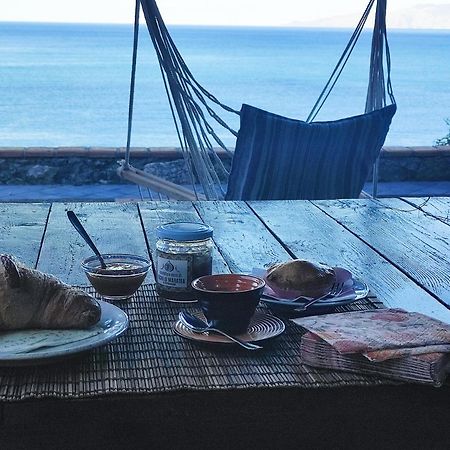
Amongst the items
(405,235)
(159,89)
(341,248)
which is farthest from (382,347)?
(159,89)

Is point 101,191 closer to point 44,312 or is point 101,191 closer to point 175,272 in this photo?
point 175,272

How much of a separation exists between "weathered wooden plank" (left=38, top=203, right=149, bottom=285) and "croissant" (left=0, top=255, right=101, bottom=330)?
0.88 feet

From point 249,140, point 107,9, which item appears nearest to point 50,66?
point 107,9

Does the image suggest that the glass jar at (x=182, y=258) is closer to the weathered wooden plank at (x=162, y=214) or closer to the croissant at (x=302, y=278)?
the croissant at (x=302, y=278)

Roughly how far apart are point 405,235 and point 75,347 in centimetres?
89

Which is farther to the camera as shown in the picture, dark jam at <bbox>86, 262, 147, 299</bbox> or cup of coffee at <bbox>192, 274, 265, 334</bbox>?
dark jam at <bbox>86, 262, 147, 299</bbox>

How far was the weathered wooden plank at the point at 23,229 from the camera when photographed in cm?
130

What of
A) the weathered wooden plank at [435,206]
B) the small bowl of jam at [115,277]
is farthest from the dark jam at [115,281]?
the weathered wooden plank at [435,206]

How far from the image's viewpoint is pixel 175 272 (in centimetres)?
100

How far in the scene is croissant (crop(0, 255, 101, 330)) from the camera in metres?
0.82

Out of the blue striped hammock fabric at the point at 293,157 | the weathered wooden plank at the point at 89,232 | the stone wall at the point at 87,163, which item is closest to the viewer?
the weathered wooden plank at the point at 89,232

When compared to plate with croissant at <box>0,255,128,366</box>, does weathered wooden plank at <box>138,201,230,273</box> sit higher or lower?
lower

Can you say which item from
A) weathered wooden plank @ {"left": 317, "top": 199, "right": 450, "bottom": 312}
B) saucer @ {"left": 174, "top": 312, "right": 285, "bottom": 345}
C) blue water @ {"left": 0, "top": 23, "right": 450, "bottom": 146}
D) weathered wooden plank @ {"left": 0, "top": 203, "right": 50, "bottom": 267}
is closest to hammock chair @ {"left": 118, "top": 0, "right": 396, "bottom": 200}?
weathered wooden plank @ {"left": 317, "top": 199, "right": 450, "bottom": 312}

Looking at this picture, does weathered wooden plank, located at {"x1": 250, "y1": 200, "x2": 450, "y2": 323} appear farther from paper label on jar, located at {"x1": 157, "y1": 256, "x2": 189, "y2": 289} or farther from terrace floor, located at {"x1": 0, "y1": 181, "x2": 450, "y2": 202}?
terrace floor, located at {"x1": 0, "y1": 181, "x2": 450, "y2": 202}
